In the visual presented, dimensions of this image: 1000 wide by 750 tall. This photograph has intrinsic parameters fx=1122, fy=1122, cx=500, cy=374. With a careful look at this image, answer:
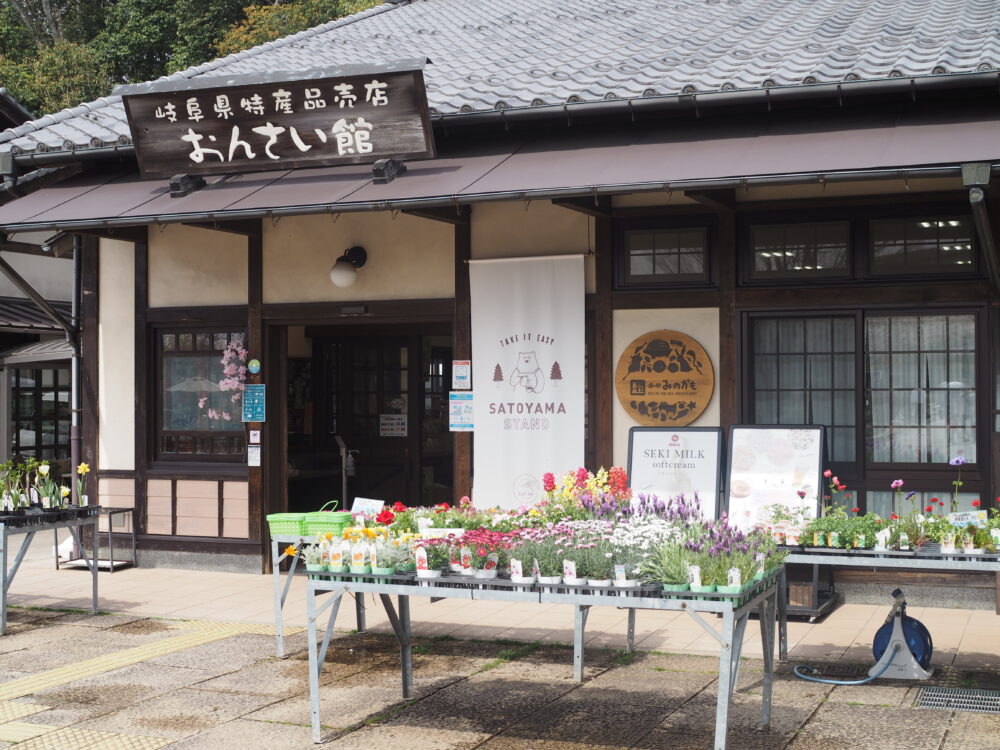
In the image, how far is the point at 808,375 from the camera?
28.1 ft

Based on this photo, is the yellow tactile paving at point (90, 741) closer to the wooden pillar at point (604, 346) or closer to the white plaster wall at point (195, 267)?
the wooden pillar at point (604, 346)

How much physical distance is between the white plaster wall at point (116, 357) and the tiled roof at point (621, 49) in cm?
135

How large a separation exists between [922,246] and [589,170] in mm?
2572

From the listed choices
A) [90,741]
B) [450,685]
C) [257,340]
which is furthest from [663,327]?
[90,741]

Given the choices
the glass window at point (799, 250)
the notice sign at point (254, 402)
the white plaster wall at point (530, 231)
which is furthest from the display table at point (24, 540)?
the glass window at point (799, 250)

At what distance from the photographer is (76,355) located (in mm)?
10812

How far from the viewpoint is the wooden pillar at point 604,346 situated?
8.91m

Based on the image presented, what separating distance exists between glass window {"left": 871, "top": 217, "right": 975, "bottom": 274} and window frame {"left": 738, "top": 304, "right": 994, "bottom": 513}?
0.30 meters

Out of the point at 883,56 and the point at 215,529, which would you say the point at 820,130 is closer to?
the point at 883,56

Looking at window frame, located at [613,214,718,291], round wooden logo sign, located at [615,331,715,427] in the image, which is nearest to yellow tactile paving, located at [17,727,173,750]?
round wooden logo sign, located at [615,331,715,427]

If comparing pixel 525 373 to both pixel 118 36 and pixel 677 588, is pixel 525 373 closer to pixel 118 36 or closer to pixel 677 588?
pixel 677 588

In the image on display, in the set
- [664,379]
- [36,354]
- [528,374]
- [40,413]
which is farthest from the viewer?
[40,413]

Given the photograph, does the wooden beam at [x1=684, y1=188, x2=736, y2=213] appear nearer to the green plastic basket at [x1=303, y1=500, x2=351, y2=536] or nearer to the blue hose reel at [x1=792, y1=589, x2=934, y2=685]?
the blue hose reel at [x1=792, y1=589, x2=934, y2=685]

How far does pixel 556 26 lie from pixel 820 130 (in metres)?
4.80
